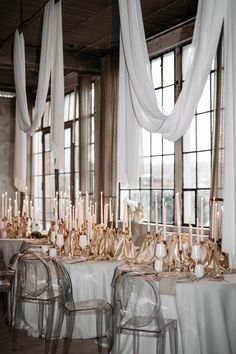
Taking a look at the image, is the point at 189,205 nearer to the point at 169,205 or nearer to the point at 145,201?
the point at 169,205

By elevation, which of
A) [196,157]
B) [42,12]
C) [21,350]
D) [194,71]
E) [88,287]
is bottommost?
[21,350]

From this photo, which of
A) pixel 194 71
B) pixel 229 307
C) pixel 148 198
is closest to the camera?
pixel 229 307

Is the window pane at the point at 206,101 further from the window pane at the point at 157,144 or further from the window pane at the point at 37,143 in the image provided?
the window pane at the point at 37,143

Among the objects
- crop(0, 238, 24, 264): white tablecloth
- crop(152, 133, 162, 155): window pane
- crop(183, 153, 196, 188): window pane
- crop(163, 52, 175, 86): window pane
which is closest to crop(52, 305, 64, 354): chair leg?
crop(0, 238, 24, 264): white tablecloth

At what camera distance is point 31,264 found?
4.54 meters

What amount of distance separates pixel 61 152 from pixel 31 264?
70.1 inches

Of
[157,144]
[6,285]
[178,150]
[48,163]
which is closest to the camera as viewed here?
[6,285]

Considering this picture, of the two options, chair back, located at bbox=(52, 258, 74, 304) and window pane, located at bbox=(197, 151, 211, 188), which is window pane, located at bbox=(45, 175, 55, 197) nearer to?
window pane, located at bbox=(197, 151, 211, 188)

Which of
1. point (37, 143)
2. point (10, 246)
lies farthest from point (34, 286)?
point (37, 143)

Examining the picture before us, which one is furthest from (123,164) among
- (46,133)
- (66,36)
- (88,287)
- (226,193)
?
(46,133)

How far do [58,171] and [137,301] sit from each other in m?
7.59

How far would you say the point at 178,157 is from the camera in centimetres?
722

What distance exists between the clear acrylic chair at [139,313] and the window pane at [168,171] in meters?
3.97

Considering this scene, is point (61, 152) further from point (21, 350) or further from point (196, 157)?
point (21, 350)
